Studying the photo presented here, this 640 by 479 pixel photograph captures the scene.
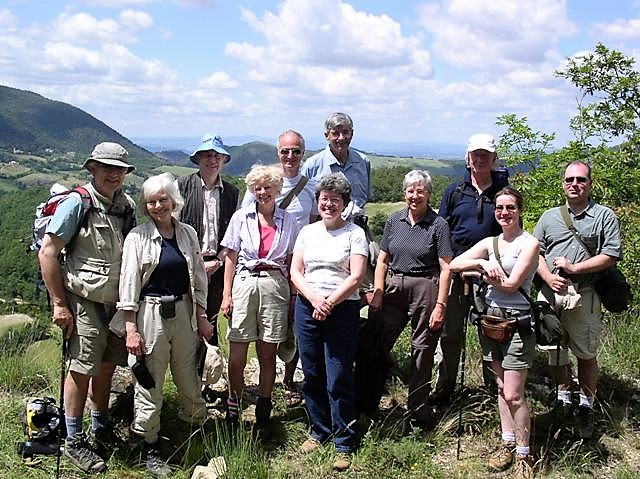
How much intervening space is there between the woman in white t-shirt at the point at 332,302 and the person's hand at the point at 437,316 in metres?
0.60

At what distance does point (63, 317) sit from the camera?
12.8 ft

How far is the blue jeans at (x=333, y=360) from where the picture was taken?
166 inches

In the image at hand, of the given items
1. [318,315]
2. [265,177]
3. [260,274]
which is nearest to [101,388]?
[260,274]

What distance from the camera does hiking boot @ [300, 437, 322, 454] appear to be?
433cm

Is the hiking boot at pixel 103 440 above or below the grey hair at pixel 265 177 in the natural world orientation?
below

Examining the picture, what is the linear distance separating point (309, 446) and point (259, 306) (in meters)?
1.13

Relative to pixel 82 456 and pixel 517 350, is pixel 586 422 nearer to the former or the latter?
pixel 517 350

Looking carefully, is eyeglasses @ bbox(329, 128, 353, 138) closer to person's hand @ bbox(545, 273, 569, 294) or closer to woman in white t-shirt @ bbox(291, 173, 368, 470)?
woman in white t-shirt @ bbox(291, 173, 368, 470)

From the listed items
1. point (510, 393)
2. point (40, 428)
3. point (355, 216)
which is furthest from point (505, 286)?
point (40, 428)

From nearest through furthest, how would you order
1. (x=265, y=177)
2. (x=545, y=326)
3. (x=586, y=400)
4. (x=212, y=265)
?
(x=545, y=326) → (x=265, y=177) → (x=586, y=400) → (x=212, y=265)

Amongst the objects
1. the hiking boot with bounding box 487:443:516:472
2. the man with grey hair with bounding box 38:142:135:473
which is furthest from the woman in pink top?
the hiking boot with bounding box 487:443:516:472

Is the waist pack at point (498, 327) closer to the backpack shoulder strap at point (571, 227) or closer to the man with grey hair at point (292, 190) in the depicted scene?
the backpack shoulder strap at point (571, 227)

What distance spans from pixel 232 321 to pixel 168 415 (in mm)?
1076

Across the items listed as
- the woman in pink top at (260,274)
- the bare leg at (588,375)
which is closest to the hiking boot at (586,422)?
the bare leg at (588,375)
